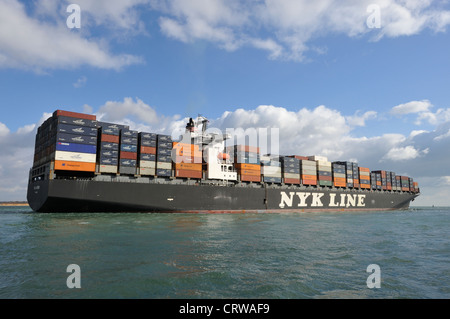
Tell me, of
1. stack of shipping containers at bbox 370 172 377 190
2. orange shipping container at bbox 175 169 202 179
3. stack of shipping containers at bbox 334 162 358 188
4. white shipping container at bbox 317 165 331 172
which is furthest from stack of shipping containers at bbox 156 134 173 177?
stack of shipping containers at bbox 370 172 377 190

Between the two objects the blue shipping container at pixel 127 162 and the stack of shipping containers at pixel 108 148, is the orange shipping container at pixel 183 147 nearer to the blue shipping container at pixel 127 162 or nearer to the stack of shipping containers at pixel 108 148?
the blue shipping container at pixel 127 162

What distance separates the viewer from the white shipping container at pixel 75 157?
1185 inches

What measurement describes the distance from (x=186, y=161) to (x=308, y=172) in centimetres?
2755

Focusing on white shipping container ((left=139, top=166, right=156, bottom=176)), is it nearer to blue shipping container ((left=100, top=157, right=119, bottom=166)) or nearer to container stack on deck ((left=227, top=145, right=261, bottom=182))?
blue shipping container ((left=100, top=157, right=119, bottom=166))

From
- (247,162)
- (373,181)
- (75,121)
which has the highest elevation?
(75,121)

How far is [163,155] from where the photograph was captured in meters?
37.1

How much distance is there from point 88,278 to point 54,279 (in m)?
1.06

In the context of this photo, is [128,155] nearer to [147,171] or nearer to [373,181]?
[147,171]

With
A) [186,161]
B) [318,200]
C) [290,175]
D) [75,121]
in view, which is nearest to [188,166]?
[186,161]

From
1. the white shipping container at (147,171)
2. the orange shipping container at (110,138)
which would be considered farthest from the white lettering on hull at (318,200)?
the orange shipping container at (110,138)

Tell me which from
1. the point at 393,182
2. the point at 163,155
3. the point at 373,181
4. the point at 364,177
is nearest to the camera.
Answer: the point at 163,155

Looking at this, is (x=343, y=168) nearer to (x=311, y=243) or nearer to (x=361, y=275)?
(x=311, y=243)

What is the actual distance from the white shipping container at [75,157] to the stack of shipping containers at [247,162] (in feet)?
76.7
